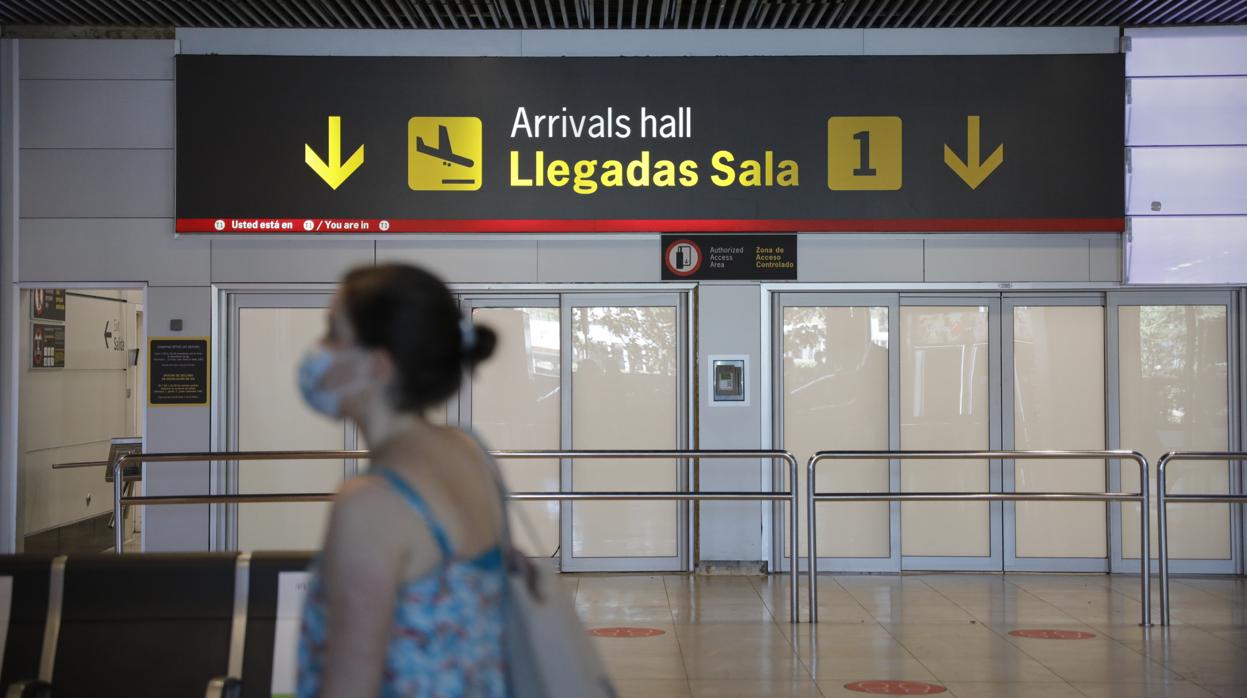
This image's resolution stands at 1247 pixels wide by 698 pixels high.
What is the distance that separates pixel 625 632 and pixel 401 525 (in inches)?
192

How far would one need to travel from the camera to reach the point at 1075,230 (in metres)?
7.92

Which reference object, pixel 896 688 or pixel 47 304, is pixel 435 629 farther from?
pixel 47 304

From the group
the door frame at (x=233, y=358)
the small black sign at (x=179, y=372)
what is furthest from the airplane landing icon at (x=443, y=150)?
the small black sign at (x=179, y=372)

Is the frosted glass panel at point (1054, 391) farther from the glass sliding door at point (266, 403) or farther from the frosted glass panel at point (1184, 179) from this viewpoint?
the glass sliding door at point (266, 403)

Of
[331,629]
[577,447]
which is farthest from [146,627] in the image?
[577,447]

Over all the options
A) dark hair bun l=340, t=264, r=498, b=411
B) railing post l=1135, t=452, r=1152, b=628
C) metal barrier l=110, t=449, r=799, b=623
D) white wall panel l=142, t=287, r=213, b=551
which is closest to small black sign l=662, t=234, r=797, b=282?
metal barrier l=110, t=449, r=799, b=623

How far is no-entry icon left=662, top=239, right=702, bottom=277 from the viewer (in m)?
7.99

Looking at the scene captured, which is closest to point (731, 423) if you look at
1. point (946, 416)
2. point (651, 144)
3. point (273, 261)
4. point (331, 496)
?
point (946, 416)

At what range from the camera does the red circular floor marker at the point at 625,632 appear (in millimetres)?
6130

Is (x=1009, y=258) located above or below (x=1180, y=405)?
above

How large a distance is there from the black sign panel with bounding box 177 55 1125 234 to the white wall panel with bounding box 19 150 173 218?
206 mm

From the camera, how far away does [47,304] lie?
8.88 metres

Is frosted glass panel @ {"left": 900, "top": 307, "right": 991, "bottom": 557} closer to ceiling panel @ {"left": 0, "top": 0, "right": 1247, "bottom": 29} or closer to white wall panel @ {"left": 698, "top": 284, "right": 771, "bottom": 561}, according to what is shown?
white wall panel @ {"left": 698, "top": 284, "right": 771, "bottom": 561}

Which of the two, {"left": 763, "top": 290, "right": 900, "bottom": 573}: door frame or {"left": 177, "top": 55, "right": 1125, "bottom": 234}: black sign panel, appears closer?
Answer: {"left": 177, "top": 55, "right": 1125, "bottom": 234}: black sign panel
